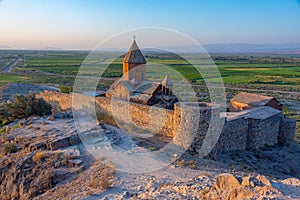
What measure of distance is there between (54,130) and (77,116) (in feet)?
8.67

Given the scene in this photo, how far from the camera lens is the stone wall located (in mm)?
8562

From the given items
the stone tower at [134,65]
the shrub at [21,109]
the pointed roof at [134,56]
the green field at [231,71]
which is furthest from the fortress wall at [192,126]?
the green field at [231,71]

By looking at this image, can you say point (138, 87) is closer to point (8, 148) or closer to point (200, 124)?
point (200, 124)

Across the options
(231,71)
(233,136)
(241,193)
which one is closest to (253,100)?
(233,136)

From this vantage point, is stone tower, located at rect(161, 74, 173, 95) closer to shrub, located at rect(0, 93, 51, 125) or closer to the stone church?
the stone church

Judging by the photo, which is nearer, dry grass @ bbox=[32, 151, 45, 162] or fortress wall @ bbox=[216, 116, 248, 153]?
dry grass @ bbox=[32, 151, 45, 162]

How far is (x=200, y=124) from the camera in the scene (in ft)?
27.8

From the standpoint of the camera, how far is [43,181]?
7.02 meters

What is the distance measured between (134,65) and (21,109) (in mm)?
6970

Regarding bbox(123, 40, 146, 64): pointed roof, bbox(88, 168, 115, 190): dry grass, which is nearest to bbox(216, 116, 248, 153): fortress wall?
bbox(88, 168, 115, 190): dry grass

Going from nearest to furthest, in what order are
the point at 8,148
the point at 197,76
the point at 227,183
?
the point at 227,183 → the point at 8,148 → the point at 197,76

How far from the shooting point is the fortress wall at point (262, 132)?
10.7m

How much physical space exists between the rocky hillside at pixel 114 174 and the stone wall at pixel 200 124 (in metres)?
0.55

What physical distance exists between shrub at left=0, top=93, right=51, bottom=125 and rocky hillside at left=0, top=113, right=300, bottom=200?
3.09 metres
